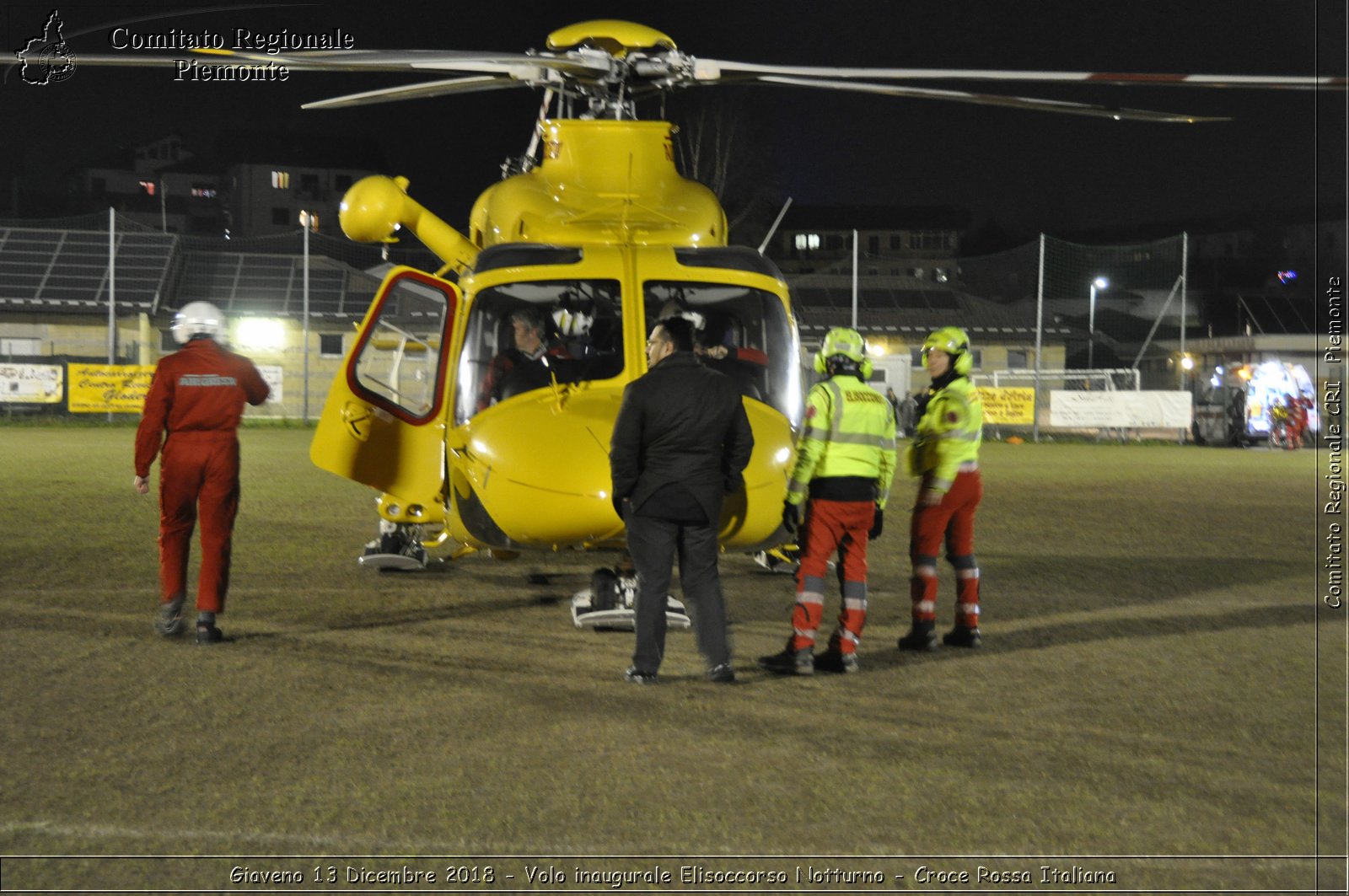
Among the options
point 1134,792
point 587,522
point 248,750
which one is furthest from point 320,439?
point 1134,792

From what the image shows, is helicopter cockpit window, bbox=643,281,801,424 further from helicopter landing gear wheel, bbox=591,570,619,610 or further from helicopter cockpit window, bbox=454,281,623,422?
helicopter landing gear wheel, bbox=591,570,619,610

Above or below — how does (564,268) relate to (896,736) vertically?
above

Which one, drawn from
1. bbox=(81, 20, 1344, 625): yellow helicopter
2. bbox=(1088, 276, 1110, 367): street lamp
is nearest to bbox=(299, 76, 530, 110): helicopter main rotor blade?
bbox=(81, 20, 1344, 625): yellow helicopter

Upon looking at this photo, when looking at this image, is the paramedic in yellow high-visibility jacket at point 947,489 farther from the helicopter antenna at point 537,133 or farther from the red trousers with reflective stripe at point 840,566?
the helicopter antenna at point 537,133

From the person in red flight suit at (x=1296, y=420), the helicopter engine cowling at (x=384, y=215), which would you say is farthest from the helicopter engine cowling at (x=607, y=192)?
the person in red flight suit at (x=1296, y=420)

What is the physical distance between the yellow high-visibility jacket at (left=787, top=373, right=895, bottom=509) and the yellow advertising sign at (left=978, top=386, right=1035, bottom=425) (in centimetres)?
3115

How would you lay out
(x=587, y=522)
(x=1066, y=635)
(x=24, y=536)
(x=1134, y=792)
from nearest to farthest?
(x=1134, y=792) < (x=587, y=522) < (x=1066, y=635) < (x=24, y=536)

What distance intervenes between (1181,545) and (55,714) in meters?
11.0

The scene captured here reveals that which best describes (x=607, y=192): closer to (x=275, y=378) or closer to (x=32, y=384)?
(x=32, y=384)

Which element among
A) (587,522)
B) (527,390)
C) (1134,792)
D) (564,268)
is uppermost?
(564,268)

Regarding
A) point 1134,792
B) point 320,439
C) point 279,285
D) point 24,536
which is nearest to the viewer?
point 1134,792

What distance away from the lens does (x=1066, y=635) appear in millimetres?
8562

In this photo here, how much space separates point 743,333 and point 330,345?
118ft

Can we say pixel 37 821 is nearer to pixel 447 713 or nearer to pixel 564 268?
pixel 447 713
